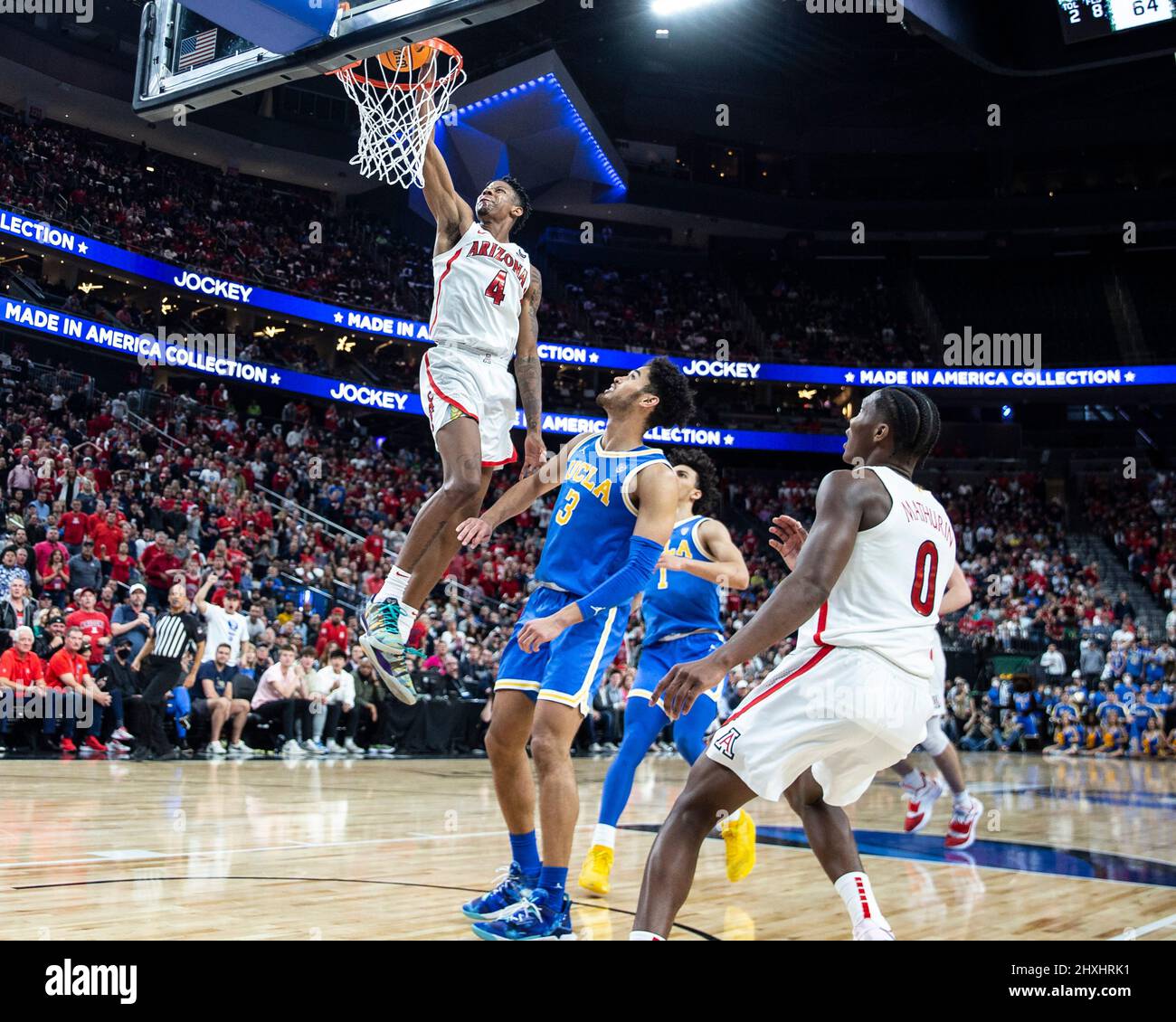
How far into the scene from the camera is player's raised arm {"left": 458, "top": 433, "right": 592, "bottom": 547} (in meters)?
4.42

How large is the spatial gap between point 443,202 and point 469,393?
2.59ft

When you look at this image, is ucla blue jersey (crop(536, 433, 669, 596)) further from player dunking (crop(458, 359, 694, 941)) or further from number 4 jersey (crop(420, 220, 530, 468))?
number 4 jersey (crop(420, 220, 530, 468))

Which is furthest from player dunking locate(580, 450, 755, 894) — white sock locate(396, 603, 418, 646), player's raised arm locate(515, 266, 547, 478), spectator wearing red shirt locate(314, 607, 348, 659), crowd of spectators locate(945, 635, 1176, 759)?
crowd of spectators locate(945, 635, 1176, 759)

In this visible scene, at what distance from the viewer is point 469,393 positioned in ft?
15.9

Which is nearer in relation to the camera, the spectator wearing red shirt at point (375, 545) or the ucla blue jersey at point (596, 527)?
the ucla blue jersey at point (596, 527)

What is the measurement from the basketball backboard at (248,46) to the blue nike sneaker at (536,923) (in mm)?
3348

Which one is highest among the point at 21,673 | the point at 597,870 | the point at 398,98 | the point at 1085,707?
the point at 398,98

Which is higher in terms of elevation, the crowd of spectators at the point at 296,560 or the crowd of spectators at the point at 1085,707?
the crowd of spectators at the point at 296,560

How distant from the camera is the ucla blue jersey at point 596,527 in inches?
173

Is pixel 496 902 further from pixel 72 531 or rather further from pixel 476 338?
pixel 72 531

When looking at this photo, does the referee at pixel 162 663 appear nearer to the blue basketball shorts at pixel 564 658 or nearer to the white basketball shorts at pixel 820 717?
the blue basketball shorts at pixel 564 658

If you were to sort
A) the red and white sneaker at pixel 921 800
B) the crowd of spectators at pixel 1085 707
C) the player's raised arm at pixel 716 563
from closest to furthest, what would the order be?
the player's raised arm at pixel 716 563 < the red and white sneaker at pixel 921 800 < the crowd of spectators at pixel 1085 707

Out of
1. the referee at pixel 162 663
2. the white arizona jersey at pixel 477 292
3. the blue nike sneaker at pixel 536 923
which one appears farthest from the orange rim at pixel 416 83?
the referee at pixel 162 663

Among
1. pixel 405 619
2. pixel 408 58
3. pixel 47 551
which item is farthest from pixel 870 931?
pixel 47 551
